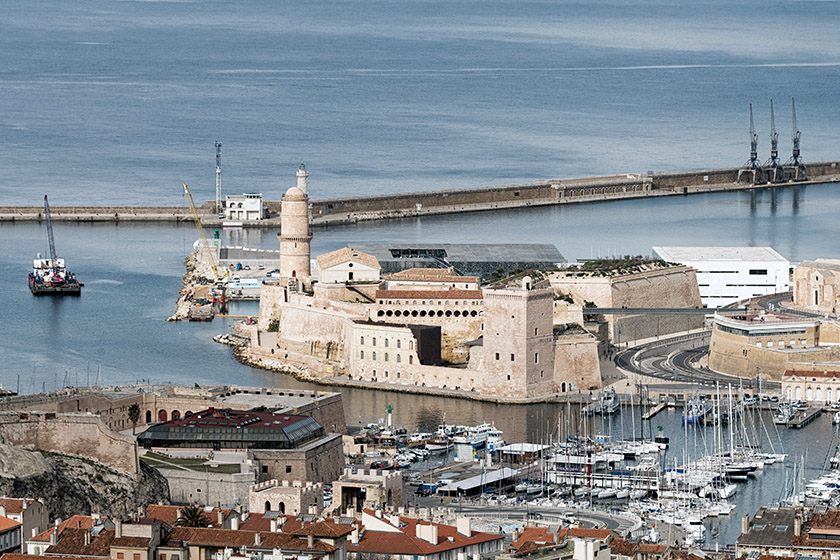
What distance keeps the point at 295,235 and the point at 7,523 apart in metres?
30.7

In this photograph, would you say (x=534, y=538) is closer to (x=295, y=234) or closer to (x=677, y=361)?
(x=677, y=361)

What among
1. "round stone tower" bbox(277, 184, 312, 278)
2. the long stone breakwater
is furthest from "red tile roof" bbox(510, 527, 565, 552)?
the long stone breakwater

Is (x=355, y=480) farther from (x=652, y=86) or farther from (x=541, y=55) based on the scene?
(x=541, y=55)

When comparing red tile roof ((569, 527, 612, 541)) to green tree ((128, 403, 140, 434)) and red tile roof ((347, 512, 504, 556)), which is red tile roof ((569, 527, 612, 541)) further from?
green tree ((128, 403, 140, 434))

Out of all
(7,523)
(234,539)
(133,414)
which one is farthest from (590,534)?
(133,414)

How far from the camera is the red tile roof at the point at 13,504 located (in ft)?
98.6

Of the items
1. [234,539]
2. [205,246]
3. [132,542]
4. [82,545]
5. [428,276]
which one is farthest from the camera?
[205,246]

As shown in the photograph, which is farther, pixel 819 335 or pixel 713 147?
pixel 713 147

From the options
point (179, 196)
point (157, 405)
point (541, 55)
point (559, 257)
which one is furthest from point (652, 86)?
point (157, 405)

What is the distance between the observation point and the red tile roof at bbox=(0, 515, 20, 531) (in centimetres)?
2903

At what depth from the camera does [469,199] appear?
307 feet

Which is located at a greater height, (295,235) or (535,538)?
(295,235)

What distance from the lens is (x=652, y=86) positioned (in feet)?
536

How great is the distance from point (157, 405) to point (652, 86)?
4862 inches
